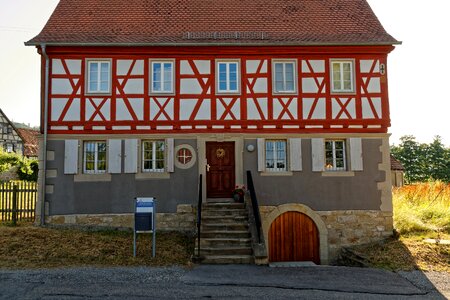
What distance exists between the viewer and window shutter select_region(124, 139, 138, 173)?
12945 mm

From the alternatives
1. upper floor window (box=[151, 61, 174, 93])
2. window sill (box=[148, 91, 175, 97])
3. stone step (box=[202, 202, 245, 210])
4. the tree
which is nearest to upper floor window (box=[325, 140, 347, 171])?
stone step (box=[202, 202, 245, 210])

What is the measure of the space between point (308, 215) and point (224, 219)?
306cm

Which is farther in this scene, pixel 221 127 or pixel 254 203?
pixel 221 127

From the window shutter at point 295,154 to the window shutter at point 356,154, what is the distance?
1722 millimetres

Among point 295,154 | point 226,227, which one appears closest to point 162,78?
point 295,154

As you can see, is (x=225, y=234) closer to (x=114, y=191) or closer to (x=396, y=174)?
(x=114, y=191)

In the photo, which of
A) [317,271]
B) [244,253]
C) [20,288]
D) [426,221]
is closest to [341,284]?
[317,271]

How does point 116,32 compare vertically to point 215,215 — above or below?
above

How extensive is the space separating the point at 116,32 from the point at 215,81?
386 centimetres

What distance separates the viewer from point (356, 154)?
13.2 m

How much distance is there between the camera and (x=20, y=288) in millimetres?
7527

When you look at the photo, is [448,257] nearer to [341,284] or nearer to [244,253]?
[341,284]

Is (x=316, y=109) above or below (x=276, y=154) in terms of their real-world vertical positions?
above

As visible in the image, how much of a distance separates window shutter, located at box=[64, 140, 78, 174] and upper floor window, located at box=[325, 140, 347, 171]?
835cm
